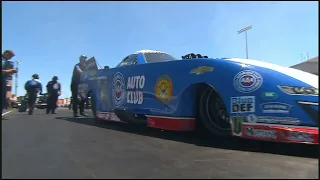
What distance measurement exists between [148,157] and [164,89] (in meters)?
2.09

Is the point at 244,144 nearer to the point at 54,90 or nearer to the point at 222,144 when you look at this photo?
the point at 222,144

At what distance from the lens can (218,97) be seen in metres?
5.42

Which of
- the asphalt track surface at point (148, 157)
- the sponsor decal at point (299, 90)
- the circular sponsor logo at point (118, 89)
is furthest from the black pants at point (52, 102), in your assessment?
the sponsor decal at point (299, 90)

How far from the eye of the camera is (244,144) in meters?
5.15

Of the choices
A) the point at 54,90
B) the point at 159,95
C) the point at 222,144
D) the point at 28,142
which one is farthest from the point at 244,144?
the point at 54,90

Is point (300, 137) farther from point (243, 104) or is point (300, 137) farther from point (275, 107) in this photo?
point (243, 104)

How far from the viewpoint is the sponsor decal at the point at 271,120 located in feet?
14.4

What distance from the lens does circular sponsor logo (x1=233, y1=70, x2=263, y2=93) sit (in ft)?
15.5

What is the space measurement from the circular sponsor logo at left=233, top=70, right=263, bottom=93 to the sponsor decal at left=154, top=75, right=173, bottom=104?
4.74ft

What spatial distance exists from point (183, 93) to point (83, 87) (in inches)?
191

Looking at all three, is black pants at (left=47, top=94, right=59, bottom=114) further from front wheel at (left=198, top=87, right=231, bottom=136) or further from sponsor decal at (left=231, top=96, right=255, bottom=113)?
sponsor decal at (left=231, top=96, right=255, bottom=113)

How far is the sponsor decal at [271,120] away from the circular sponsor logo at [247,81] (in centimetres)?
38

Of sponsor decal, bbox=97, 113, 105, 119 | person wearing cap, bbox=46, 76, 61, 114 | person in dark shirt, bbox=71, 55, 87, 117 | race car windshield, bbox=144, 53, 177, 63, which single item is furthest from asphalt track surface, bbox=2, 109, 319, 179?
person wearing cap, bbox=46, 76, 61, 114

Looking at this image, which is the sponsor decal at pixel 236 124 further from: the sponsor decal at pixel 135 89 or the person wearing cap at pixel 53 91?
the person wearing cap at pixel 53 91
